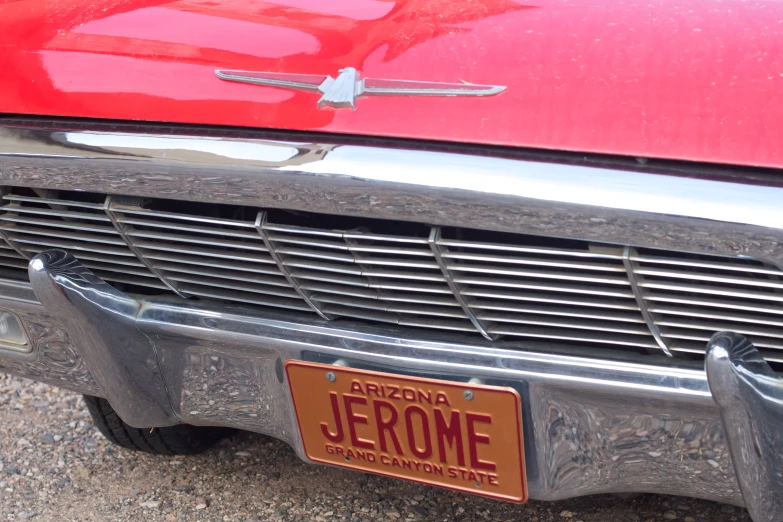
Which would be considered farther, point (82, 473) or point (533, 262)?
point (82, 473)

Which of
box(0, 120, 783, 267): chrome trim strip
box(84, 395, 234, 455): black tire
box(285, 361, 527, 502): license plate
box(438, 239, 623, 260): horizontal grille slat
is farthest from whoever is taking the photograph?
box(84, 395, 234, 455): black tire

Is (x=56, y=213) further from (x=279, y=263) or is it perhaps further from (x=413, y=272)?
(x=413, y=272)

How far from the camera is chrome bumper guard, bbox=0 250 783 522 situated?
148 centimetres

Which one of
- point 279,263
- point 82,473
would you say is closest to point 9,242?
point 279,263

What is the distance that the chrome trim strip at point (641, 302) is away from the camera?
56.6 inches

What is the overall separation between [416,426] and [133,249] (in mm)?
678

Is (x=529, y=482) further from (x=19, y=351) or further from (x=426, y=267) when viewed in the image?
(x=19, y=351)

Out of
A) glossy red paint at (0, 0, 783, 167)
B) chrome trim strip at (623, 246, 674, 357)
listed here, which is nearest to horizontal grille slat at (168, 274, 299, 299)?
glossy red paint at (0, 0, 783, 167)

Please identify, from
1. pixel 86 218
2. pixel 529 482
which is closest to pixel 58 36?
pixel 86 218

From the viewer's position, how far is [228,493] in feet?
7.98

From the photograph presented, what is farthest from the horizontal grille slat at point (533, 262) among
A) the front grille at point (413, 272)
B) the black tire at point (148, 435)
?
the black tire at point (148, 435)

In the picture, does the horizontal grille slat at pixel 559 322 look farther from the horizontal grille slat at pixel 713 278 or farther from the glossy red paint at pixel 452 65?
the glossy red paint at pixel 452 65

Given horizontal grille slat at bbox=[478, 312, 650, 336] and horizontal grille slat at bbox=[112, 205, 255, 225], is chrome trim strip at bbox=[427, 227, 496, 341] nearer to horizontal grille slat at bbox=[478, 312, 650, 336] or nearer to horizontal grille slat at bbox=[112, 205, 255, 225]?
horizontal grille slat at bbox=[478, 312, 650, 336]

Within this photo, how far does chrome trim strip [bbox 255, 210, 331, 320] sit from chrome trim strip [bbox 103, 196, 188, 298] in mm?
298
